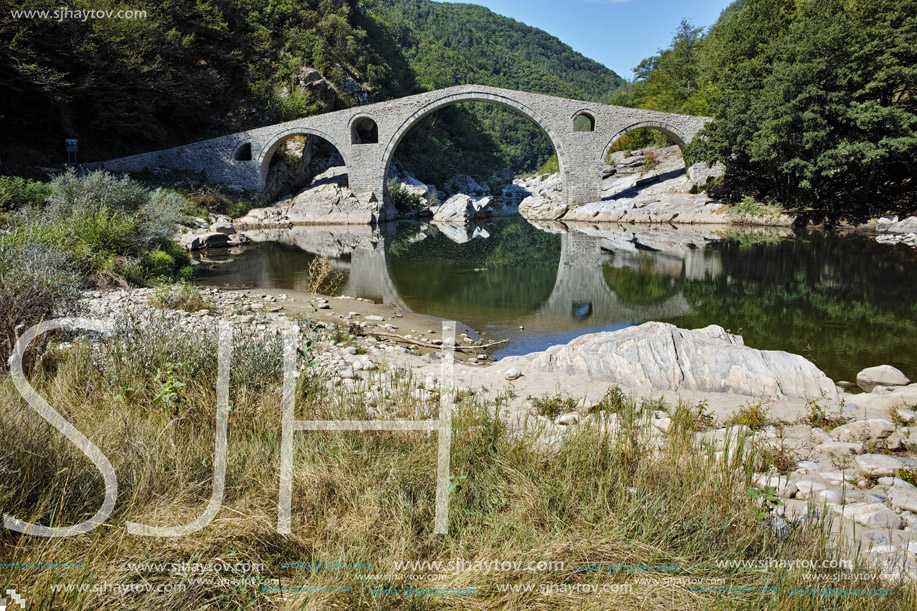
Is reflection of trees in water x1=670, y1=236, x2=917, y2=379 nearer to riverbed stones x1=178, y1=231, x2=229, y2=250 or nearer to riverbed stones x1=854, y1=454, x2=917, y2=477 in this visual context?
riverbed stones x1=854, y1=454, x2=917, y2=477

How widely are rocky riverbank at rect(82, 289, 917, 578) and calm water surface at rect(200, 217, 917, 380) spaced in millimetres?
1317

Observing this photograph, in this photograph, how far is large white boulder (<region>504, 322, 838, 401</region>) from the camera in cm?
415

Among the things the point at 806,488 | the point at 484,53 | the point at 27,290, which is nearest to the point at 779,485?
the point at 806,488

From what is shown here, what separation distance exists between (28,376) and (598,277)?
9.53 m

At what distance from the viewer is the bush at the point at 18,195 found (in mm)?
9703

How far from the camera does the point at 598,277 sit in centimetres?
1063

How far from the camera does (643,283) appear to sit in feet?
32.8

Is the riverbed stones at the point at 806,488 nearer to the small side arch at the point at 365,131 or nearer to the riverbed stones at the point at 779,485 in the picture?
the riverbed stones at the point at 779,485

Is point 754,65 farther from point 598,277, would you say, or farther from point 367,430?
point 367,430

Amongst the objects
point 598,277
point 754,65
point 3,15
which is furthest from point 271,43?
point 598,277

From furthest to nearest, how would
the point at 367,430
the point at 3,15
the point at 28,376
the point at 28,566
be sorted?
1. the point at 3,15
2. the point at 28,376
3. the point at 367,430
4. the point at 28,566

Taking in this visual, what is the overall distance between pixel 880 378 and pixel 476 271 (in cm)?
773

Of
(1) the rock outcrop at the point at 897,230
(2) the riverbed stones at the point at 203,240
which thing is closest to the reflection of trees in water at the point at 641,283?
(1) the rock outcrop at the point at 897,230

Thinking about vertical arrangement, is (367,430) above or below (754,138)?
below
